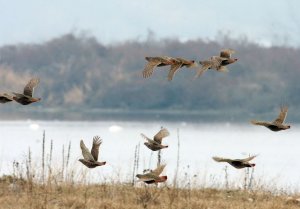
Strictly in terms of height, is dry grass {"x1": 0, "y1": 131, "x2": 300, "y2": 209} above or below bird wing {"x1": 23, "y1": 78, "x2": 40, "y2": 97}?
below

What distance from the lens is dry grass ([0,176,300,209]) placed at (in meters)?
13.9

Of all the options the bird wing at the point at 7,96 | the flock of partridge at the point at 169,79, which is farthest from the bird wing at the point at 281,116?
the bird wing at the point at 7,96

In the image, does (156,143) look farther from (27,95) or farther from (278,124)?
(27,95)

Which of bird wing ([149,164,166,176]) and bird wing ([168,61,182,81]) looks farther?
bird wing ([149,164,166,176])

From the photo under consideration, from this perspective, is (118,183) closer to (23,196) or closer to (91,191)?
(91,191)

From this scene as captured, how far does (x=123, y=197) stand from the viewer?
48.9 feet

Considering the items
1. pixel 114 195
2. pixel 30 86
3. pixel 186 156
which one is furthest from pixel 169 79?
pixel 186 156

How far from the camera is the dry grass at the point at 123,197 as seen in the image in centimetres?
1394

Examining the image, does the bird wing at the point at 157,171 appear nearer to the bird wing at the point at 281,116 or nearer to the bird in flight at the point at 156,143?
the bird in flight at the point at 156,143

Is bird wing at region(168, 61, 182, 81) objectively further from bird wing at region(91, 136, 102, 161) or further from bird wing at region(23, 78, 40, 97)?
bird wing at region(23, 78, 40, 97)

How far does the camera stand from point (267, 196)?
16.3m

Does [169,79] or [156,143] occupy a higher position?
Result: [169,79]

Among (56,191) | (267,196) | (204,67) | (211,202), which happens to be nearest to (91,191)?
(56,191)

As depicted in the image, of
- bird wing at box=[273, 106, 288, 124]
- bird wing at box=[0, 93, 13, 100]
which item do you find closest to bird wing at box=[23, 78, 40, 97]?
bird wing at box=[0, 93, 13, 100]
